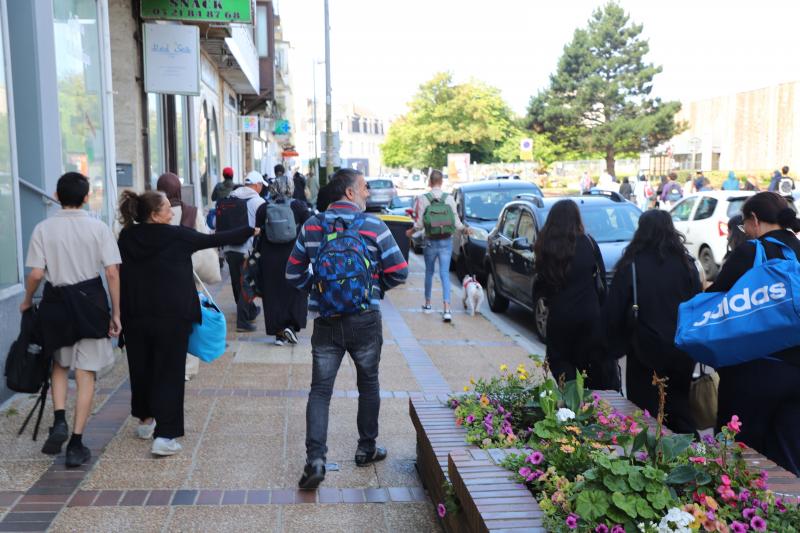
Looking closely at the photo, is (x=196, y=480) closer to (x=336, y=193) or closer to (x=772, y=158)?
(x=336, y=193)

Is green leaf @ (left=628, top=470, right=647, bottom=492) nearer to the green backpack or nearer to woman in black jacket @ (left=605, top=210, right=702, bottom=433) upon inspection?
woman in black jacket @ (left=605, top=210, right=702, bottom=433)

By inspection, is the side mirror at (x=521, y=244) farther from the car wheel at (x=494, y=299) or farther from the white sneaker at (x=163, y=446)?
A: the white sneaker at (x=163, y=446)

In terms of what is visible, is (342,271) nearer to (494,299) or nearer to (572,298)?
(572,298)

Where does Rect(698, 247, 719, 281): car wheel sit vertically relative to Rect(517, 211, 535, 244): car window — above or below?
below

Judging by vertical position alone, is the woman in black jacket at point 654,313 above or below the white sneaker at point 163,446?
above

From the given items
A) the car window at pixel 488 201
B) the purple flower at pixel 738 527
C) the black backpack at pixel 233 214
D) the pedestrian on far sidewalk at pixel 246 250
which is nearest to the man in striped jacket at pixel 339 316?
the purple flower at pixel 738 527

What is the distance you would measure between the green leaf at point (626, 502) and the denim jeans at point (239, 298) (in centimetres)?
726

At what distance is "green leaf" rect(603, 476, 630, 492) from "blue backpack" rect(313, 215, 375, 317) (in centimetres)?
186

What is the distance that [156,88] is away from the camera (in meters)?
11.7

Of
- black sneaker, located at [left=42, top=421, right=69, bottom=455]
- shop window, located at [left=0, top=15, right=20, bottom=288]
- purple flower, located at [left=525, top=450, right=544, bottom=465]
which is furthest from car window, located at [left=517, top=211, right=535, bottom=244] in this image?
purple flower, located at [left=525, top=450, right=544, bottom=465]

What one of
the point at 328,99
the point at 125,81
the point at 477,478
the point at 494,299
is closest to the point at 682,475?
the point at 477,478

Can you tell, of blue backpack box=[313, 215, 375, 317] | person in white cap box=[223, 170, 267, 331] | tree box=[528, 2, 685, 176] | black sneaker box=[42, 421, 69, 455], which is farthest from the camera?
tree box=[528, 2, 685, 176]

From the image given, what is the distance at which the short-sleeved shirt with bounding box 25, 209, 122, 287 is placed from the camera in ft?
16.5

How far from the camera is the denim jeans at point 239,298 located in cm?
982
